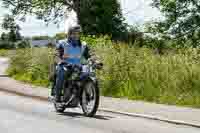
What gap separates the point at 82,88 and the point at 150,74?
190 inches

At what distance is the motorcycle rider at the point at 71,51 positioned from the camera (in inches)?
566

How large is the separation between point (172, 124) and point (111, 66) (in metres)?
7.64

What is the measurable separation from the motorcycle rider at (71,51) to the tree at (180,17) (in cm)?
3320

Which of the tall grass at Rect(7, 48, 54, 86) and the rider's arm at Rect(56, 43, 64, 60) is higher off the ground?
the rider's arm at Rect(56, 43, 64, 60)

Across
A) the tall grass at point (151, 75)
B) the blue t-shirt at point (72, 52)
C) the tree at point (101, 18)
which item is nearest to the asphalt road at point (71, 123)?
the blue t-shirt at point (72, 52)

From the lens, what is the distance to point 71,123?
12969mm

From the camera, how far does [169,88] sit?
17234mm

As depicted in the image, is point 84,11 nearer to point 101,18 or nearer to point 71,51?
point 101,18

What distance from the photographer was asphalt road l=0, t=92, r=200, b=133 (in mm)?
11836

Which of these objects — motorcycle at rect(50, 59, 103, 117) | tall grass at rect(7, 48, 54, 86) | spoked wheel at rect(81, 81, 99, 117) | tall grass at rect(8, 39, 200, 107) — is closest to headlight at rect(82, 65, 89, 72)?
motorcycle at rect(50, 59, 103, 117)

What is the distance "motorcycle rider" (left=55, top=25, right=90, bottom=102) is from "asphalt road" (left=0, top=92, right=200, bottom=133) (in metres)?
0.92

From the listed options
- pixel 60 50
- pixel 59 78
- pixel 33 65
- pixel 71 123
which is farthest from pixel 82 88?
pixel 33 65

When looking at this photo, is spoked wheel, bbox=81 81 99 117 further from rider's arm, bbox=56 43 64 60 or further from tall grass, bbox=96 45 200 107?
tall grass, bbox=96 45 200 107

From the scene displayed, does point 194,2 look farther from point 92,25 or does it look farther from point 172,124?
point 172,124
